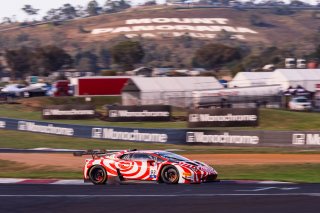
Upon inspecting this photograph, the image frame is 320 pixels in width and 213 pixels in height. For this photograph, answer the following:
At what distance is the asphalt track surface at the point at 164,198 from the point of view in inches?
556

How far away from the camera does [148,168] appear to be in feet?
64.7

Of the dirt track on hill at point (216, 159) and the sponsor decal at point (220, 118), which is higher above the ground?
the sponsor decal at point (220, 118)

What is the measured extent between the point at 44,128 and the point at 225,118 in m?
12.4

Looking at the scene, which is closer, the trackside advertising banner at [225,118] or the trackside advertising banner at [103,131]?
the trackside advertising banner at [103,131]

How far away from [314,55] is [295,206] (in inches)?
4336

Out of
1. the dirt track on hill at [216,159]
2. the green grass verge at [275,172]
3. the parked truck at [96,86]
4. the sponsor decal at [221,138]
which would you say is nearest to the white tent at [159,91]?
the parked truck at [96,86]

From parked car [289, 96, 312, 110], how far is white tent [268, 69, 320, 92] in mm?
7873

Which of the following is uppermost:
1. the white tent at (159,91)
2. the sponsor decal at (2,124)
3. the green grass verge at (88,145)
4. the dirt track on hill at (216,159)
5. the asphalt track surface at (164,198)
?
the white tent at (159,91)

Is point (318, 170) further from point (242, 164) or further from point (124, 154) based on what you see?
point (124, 154)

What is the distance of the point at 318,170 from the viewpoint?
24.6m

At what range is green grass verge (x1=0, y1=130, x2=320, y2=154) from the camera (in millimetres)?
33069

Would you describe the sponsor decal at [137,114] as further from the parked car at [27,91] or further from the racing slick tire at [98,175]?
the parked car at [27,91]

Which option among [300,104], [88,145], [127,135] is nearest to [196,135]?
[127,135]

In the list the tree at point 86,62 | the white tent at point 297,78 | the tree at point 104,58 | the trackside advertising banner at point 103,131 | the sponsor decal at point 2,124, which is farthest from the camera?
the tree at point 104,58
